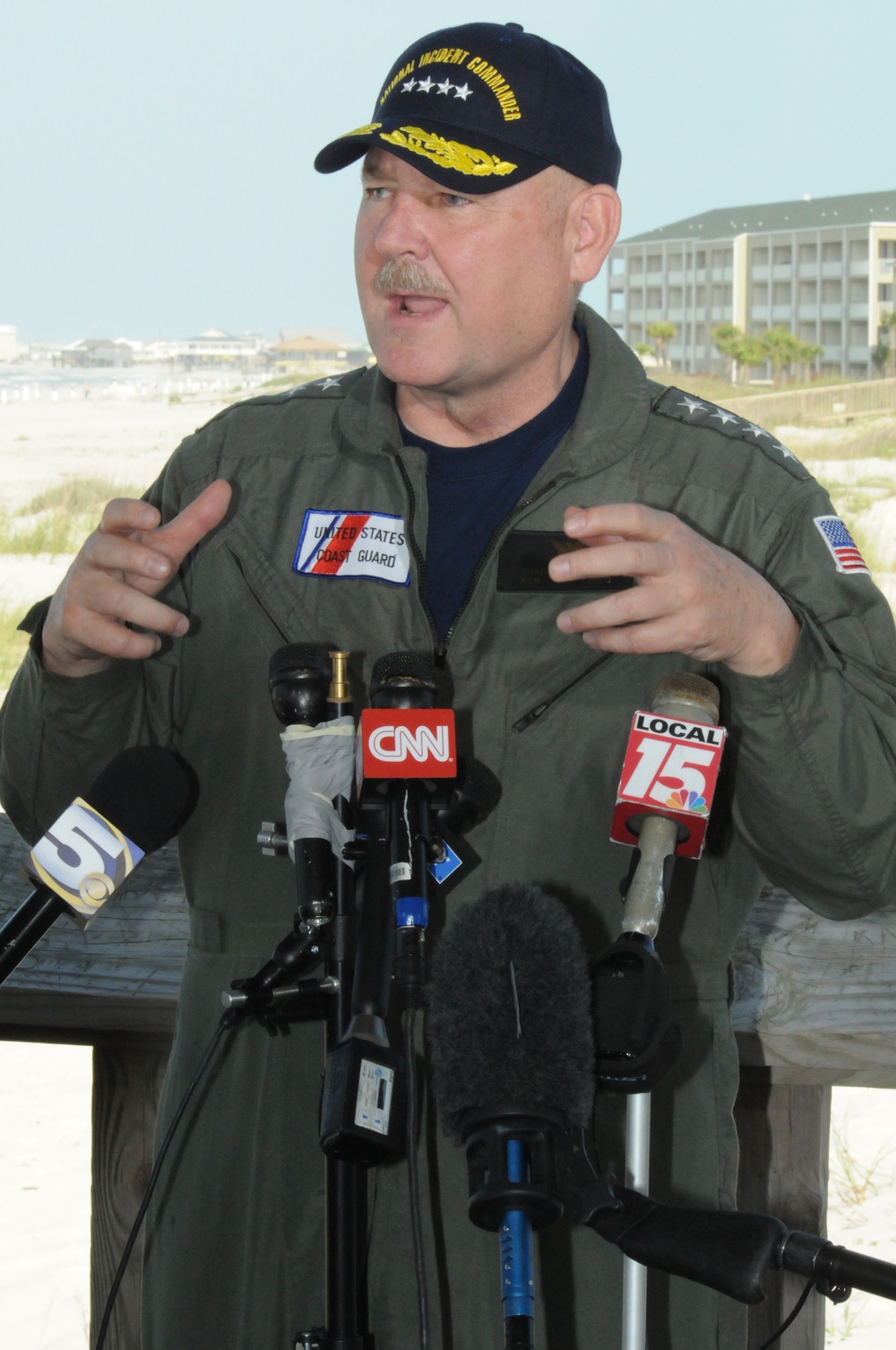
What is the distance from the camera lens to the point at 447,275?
1.69 metres

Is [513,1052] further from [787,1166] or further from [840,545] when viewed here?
[787,1166]

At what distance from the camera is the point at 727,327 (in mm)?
31609

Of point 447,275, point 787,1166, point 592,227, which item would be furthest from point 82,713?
point 787,1166

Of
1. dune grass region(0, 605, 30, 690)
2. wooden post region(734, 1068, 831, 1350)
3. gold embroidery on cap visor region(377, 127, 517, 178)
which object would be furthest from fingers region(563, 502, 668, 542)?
dune grass region(0, 605, 30, 690)

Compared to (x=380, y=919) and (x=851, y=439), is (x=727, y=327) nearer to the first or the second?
(x=851, y=439)

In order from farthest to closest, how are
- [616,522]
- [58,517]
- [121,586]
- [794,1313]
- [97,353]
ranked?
1. [97,353]
2. [58,517]
3. [121,586]
4. [616,522]
5. [794,1313]

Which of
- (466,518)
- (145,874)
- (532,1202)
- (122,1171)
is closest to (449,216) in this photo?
(466,518)

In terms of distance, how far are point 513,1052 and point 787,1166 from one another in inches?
45.4

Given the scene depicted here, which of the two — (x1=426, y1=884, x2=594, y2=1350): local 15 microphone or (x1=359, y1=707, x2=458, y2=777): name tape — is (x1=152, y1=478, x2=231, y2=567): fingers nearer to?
(x1=359, y1=707, x2=458, y2=777): name tape

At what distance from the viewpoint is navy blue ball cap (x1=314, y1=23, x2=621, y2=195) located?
1669 mm

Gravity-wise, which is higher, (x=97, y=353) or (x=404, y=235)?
(x=97, y=353)

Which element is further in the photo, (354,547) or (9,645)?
(9,645)

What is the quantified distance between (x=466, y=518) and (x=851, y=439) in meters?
16.8

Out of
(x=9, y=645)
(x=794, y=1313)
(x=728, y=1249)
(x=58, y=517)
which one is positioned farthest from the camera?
(x=58, y=517)
